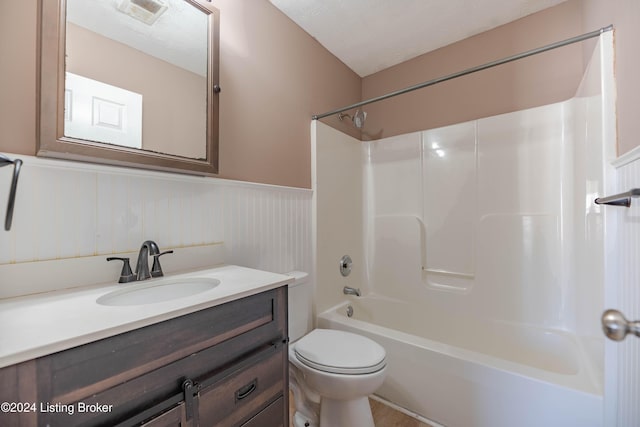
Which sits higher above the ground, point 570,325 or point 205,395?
point 205,395

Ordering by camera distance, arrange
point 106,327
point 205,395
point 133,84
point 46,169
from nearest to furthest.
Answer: point 106,327, point 205,395, point 46,169, point 133,84

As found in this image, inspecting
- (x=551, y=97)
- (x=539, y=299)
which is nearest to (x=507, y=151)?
(x=551, y=97)

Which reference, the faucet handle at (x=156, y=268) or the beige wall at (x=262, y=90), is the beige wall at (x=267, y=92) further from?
the faucet handle at (x=156, y=268)

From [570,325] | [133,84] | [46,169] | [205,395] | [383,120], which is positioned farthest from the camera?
[383,120]

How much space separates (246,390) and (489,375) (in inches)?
46.2

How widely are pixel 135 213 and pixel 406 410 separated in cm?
178

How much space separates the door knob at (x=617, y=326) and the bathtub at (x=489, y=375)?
35.4 inches

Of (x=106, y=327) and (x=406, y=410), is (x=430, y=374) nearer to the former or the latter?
(x=406, y=410)

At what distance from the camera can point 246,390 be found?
860 mm

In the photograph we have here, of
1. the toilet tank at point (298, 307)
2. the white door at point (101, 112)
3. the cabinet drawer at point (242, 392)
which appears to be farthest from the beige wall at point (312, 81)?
the cabinet drawer at point (242, 392)

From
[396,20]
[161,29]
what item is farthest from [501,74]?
[161,29]

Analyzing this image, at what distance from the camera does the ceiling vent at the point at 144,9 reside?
103 centimetres

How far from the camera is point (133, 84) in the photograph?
41.4 inches

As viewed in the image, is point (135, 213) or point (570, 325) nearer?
point (135, 213)
